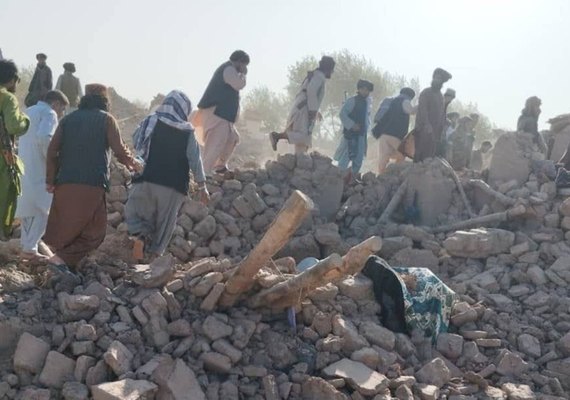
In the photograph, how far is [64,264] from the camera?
4.59 m

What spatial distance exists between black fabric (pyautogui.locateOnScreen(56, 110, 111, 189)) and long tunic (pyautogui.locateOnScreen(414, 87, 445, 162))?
17.2 feet

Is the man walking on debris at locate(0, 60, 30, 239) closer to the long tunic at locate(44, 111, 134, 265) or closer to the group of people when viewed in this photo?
the group of people

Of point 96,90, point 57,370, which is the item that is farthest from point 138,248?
point 57,370

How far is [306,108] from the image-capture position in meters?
8.66

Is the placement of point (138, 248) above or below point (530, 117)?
below

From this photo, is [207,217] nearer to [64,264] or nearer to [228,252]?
[228,252]

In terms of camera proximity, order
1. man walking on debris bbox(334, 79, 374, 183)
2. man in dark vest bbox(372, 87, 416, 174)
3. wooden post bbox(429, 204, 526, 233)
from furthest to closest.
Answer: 1. man in dark vest bbox(372, 87, 416, 174)
2. man walking on debris bbox(334, 79, 374, 183)
3. wooden post bbox(429, 204, 526, 233)

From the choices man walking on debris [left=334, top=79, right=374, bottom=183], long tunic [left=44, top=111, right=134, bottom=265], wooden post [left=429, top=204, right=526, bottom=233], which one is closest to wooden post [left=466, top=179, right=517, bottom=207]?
wooden post [left=429, top=204, right=526, bottom=233]

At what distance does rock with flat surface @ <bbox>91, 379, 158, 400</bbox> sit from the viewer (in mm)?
3455

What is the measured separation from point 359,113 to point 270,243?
528cm

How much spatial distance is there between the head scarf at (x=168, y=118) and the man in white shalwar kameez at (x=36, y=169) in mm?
663

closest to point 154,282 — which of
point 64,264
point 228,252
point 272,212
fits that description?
point 64,264

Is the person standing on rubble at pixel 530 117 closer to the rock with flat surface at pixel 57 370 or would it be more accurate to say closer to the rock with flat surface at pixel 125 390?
the rock with flat surface at pixel 125 390

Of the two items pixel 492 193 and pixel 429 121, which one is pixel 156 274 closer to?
pixel 492 193
